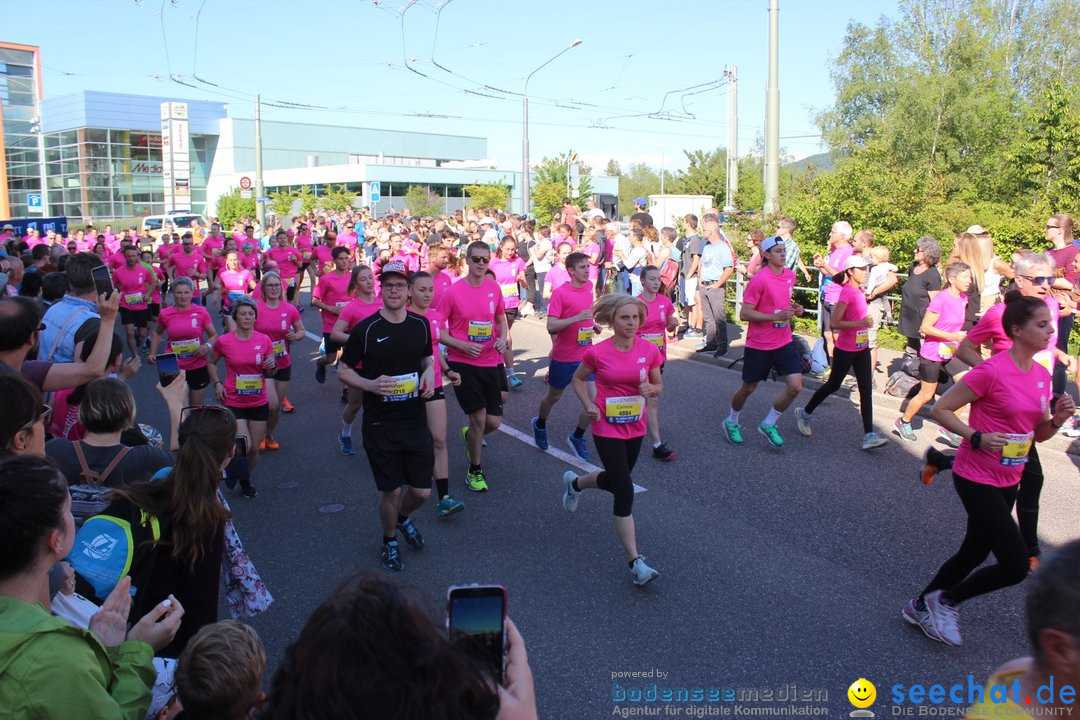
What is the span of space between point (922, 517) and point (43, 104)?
74.8 metres

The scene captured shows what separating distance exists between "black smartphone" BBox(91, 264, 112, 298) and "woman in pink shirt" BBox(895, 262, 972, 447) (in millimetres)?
6494

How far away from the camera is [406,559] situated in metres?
5.65

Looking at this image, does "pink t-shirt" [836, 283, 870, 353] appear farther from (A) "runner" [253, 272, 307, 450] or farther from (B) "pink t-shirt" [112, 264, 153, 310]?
(B) "pink t-shirt" [112, 264, 153, 310]

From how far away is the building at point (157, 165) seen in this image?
61656 millimetres

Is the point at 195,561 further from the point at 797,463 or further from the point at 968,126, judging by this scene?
the point at 968,126

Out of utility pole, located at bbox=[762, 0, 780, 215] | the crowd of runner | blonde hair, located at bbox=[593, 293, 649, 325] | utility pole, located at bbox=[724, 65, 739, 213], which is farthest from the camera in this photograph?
utility pole, located at bbox=[724, 65, 739, 213]

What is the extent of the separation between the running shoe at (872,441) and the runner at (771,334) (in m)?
0.74

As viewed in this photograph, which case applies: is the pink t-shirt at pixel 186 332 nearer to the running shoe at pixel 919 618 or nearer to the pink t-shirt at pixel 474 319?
the pink t-shirt at pixel 474 319

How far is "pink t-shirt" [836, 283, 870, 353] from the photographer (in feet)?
24.8

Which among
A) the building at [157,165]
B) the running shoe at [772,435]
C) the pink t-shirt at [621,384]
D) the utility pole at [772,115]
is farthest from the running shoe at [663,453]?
the building at [157,165]

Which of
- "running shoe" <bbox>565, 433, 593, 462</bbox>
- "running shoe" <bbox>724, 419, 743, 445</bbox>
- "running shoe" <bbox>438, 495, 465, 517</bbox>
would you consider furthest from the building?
"running shoe" <bbox>438, 495, 465, 517</bbox>

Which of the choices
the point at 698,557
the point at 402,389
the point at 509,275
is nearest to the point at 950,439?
the point at 698,557

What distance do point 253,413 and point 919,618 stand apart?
5636mm

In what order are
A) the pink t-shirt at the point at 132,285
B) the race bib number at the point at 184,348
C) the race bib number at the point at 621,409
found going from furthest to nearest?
the pink t-shirt at the point at 132,285 < the race bib number at the point at 184,348 < the race bib number at the point at 621,409
